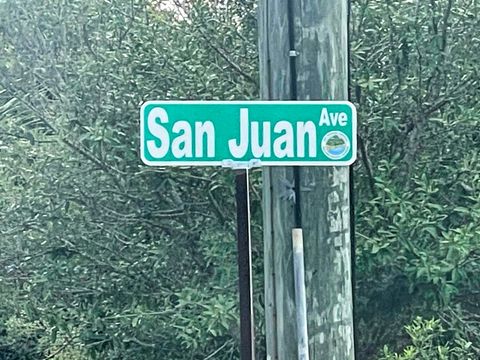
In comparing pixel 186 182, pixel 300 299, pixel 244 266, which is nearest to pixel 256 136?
pixel 244 266

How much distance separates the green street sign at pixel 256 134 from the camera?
8.34 ft

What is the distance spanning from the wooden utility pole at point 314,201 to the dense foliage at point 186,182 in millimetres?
2420

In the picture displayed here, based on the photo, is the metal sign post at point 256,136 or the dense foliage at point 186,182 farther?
the dense foliage at point 186,182

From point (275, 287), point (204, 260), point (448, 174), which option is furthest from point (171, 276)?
point (275, 287)

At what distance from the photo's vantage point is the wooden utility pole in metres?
2.59

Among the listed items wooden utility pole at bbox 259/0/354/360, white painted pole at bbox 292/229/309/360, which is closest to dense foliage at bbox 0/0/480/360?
wooden utility pole at bbox 259/0/354/360

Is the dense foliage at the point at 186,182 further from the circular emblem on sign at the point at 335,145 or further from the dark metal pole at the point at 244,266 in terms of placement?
the dark metal pole at the point at 244,266

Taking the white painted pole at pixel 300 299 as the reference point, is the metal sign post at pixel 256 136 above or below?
above

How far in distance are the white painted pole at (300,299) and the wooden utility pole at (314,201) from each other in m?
0.05

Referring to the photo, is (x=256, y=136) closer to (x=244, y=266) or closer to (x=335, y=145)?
(x=335, y=145)

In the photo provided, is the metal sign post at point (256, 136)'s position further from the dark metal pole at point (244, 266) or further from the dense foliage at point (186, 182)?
the dense foliage at point (186, 182)

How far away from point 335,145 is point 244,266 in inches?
18.2

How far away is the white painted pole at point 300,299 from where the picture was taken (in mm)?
2537

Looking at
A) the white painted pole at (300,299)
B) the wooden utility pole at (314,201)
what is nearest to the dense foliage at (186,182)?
the wooden utility pole at (314,201)
